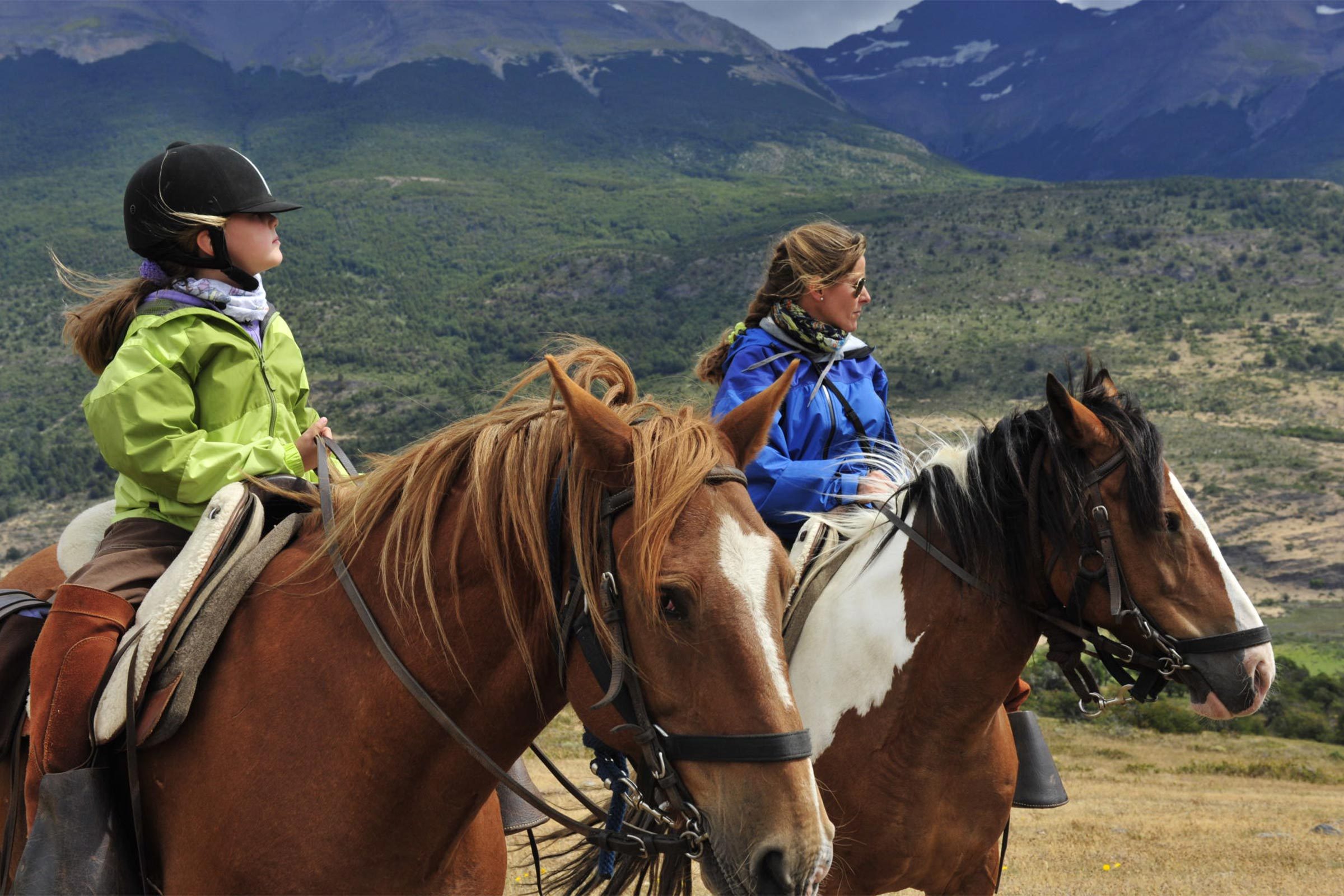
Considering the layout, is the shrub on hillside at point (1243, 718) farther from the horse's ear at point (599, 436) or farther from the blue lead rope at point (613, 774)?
the horse's ear at point (599, 436)

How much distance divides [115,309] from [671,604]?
207 centimetres

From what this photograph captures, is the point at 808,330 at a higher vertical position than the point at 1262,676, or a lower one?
higher

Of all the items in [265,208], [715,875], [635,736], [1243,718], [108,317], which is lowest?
[1243,718]

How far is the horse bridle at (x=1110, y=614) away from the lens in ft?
11.8

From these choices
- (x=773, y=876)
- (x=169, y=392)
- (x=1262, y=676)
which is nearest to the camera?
(x=773, y=876)

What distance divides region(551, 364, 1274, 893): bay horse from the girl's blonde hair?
248cm

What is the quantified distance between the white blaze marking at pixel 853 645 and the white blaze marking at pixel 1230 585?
→ 39.2 inches

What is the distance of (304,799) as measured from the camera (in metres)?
2.47

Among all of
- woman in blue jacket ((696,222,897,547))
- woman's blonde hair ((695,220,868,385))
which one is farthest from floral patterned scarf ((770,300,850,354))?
woman's blonde hair ((695,220,868,385))

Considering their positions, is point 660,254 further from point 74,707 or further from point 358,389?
point 74,707

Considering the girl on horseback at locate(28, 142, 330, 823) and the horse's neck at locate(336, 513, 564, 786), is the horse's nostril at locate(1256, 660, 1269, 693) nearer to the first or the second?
the horse's neck at locate(336, 513, 564, 786)

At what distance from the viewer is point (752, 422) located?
101 inches

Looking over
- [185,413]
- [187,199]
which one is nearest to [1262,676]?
[185,413]

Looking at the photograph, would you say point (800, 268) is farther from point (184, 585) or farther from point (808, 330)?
point (184, 585)
